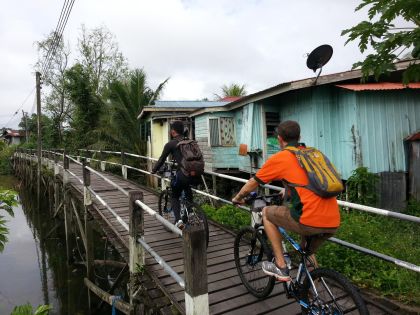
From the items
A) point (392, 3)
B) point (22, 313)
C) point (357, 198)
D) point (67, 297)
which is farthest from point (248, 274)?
point (67, 297)

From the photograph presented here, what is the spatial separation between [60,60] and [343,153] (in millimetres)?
30666

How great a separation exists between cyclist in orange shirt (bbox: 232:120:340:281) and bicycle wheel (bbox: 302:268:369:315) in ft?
0.74

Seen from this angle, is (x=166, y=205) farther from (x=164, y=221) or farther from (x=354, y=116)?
(x=354, y=116)

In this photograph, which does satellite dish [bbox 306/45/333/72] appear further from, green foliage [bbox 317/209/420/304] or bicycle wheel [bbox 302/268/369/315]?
bicycle wheel [bbox 302/268/369/315]

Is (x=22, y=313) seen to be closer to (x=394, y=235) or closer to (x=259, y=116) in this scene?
(x=394, y=235)

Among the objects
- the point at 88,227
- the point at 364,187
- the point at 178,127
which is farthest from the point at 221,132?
the point at 178,127

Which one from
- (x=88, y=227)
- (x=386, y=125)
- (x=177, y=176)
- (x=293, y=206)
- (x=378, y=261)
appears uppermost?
(x=386, y=125)

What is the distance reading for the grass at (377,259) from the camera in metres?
3.94

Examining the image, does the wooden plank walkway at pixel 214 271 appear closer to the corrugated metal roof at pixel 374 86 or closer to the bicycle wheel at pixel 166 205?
the bicycle wheel at pixel 166 205

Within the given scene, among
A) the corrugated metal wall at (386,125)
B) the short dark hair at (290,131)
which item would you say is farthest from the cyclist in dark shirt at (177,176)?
the corrugated metal wall at (386,125)

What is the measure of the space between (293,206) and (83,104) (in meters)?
20.8

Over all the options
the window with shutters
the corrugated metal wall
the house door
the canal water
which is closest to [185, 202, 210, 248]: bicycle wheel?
the canal water

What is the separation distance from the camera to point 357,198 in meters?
8.09

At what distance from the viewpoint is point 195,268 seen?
8.43 ft
